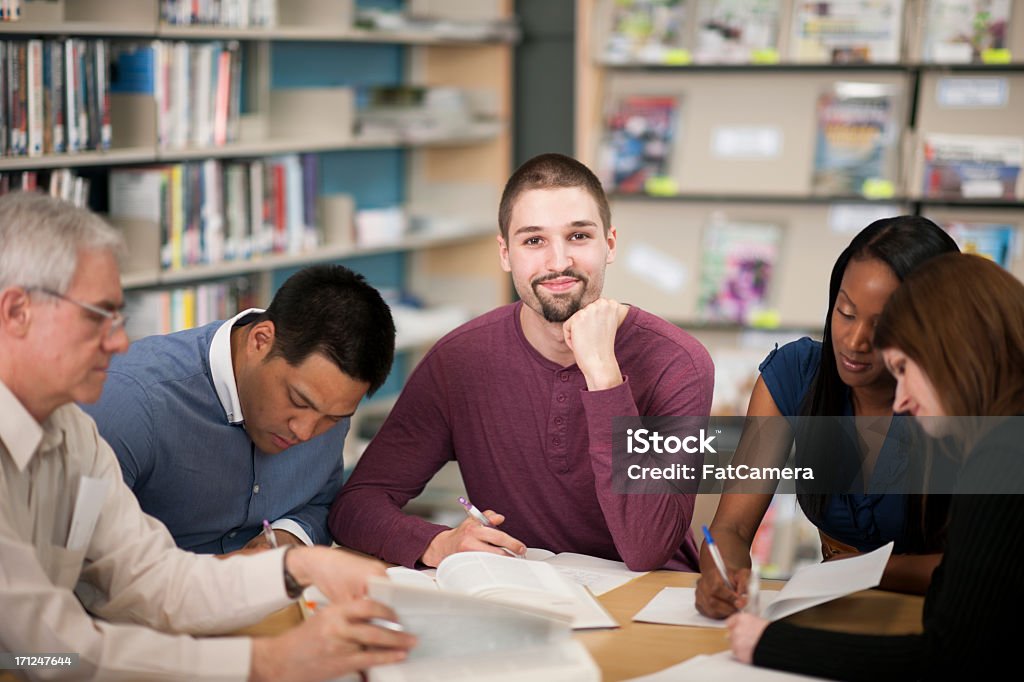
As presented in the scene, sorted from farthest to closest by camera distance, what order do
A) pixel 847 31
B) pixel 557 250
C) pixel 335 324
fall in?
1. pixel 847 31
2. pixel 557 250
3. pixel 335 324

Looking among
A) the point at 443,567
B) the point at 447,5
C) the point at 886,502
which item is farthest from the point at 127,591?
the point at 447,5

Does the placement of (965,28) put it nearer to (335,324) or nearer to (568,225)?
(568,225)

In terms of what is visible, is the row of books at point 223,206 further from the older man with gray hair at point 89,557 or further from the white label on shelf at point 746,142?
the older man with gray hair at point 89,557

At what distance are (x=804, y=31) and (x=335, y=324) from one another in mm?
2783

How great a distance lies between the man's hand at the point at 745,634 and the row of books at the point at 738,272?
8.92ft

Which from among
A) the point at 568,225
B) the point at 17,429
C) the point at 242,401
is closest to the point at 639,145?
the point at 568,225

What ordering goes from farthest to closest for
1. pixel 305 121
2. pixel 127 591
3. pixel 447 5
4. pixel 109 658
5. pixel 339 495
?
pixel 447 5 < pixel 305 121 < pixel 339 495 < pixel 127 591 < pixel 109 658

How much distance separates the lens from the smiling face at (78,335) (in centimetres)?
139

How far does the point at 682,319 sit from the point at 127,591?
2.95 meters

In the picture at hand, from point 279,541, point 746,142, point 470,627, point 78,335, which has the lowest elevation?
point 279,541

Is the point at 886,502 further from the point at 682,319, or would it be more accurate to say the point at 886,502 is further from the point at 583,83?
the point at 583,83

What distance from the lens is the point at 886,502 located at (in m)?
1.93

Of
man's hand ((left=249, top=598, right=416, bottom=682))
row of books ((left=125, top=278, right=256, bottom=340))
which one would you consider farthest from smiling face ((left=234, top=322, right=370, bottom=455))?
row of books ((left=125, top=278, right=256, bottom=340))

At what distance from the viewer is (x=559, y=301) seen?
2.09 meters
